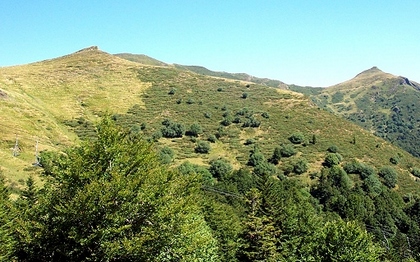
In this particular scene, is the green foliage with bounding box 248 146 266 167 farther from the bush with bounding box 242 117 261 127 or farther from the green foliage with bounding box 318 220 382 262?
the green foliage with bounding box 318 220 382 262

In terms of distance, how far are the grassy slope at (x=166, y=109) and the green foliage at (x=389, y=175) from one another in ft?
9.48

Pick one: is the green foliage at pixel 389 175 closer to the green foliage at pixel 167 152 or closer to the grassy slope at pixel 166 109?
the grassy slope at pixel 166 109

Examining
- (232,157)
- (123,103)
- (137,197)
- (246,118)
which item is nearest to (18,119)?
(123,103)

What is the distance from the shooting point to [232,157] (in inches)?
3538

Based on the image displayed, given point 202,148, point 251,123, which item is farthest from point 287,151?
point 202,148

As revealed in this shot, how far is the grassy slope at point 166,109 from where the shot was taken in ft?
281

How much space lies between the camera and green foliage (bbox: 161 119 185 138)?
9881 cm

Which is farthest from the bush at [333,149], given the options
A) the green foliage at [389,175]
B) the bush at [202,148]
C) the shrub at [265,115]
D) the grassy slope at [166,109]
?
the bush at [202,148]

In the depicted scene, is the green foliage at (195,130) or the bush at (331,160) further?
the green foliage at (195,130)

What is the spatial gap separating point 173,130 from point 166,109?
657 inches

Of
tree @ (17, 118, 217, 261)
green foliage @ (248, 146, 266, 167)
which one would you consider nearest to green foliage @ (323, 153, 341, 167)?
green foliage @ (248, 146, 266, 167)

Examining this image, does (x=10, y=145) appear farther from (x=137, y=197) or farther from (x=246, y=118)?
(x=246, y=118)

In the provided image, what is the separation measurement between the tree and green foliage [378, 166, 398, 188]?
76.6 m

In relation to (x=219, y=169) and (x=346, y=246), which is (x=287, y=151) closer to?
(x=219, y=169)
